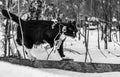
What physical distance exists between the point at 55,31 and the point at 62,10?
6.63 meters

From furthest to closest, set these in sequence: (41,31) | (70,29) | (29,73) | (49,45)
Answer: (49,45)
(41,31)
(70,29)
(29,73)

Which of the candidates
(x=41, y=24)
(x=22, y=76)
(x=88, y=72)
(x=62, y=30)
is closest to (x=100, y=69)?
(x=88, y=72)

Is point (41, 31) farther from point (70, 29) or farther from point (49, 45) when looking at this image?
point (49, 45)

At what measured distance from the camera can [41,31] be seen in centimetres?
604

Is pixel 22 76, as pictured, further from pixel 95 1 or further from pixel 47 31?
pixel 95 1

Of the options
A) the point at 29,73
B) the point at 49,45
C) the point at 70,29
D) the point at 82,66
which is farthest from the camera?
the point at 49,45

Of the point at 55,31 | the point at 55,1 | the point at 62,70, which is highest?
the point at 55,1

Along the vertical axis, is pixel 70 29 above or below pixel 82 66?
above

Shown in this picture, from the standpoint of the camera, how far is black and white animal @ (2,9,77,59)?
575cm

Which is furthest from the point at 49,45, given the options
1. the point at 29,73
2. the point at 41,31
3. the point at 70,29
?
the point at 29,73

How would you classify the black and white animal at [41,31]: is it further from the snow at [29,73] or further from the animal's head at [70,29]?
the snow at [29,73]

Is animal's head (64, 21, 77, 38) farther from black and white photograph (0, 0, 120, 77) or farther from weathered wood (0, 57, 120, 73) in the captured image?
weathered wood (0, 57, 120, 73)

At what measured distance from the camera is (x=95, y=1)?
1183cm

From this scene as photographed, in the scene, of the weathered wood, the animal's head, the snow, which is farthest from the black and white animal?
the snow
